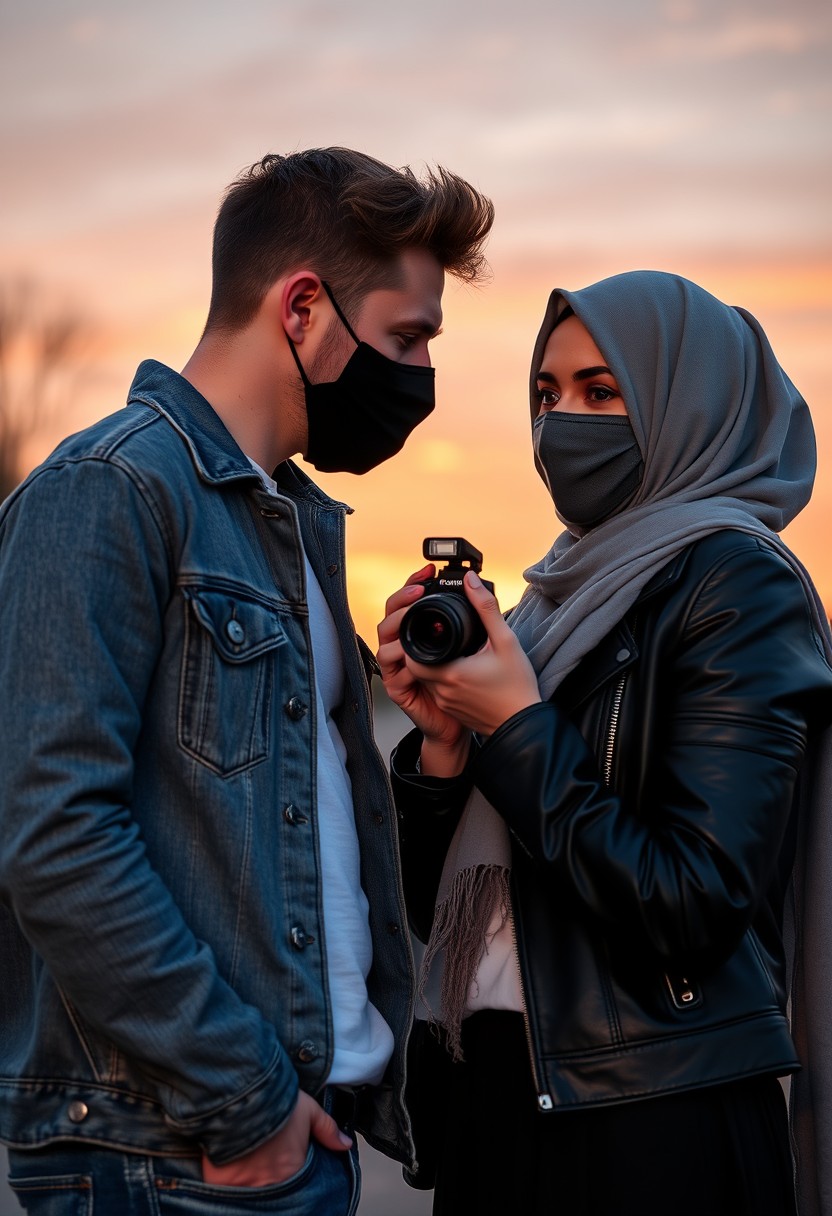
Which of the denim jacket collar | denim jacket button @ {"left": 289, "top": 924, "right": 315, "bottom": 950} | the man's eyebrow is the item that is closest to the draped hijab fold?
the man's eyebrow

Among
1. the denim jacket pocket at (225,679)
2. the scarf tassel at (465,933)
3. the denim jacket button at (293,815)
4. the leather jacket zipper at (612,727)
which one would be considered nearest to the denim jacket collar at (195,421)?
the denim jacket pocket at (225,679)

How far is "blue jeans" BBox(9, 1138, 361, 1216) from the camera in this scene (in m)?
1.73

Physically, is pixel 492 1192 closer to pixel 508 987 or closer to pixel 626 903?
pixel 508 987

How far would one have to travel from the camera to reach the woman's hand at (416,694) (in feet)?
7.82

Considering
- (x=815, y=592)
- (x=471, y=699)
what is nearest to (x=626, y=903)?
(x=471, y=699)

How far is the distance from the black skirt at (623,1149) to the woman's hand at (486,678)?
1.87 ft

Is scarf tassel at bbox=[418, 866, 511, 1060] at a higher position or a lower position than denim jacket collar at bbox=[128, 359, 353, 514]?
lower

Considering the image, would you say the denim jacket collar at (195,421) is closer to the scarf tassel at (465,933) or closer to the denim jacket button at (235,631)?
the denim jacket button at (235,631)

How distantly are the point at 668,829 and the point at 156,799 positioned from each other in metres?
0.85

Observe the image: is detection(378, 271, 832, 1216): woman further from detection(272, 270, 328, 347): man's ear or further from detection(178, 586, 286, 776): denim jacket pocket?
detection(272, 270, 328, 347): man's ear

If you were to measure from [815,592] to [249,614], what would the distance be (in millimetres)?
1096

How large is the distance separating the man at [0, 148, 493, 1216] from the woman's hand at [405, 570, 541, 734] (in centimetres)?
20

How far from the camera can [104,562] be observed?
172 cm

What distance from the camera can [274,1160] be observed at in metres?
1.75
